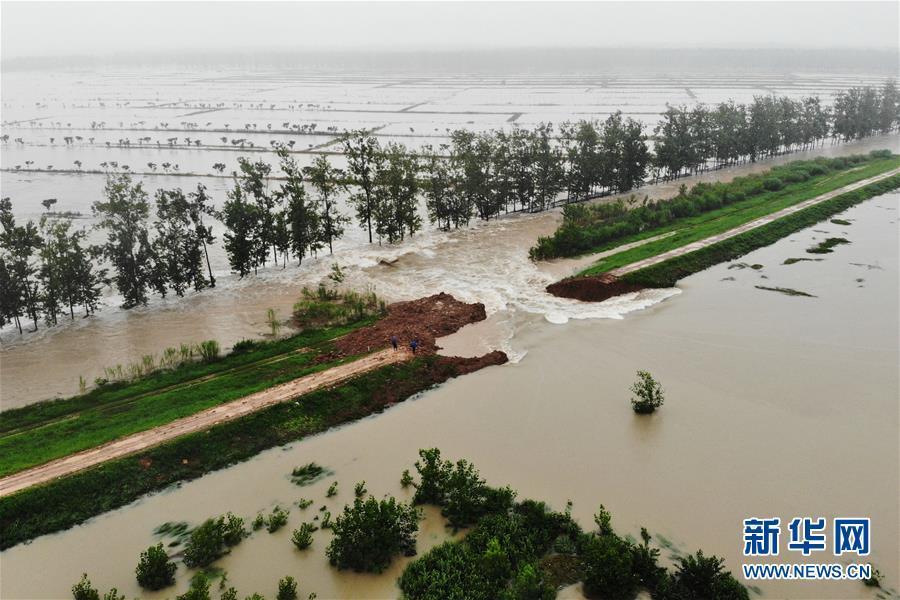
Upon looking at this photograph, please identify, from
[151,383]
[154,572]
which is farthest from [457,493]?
[151,383]

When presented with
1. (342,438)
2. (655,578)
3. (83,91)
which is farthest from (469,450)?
(83,91)

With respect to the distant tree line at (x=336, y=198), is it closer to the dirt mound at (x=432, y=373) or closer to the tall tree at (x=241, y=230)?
the tall tree at (x=241, y=230)

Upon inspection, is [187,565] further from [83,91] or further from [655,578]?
[83,91]

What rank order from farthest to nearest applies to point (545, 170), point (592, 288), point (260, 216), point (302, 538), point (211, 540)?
point (545, 170)
point (260, 216)
point (592, 288)
point (302, 538)
point (211, 540)

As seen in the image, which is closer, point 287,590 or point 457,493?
point 287,590

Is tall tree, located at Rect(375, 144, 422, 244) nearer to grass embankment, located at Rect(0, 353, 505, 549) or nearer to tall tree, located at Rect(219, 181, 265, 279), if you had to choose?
tall tree, located at Rect(219, 181, 265, 279)

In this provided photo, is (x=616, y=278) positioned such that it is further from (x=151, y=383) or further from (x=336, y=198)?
(x=336, y=198)

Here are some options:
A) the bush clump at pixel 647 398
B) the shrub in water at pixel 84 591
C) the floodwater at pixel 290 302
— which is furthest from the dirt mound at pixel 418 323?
the shrub in water at pixel 84 591

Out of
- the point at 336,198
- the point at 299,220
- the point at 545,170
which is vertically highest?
the point at 545,170
